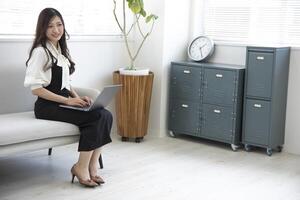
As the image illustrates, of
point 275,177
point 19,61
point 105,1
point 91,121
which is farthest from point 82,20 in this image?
point 275,177

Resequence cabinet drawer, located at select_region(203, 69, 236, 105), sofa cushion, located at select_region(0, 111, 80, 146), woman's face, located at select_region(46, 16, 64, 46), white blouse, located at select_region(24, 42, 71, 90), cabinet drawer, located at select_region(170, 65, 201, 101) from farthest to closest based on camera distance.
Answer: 1. cabinet drawer, located at select_region(170, 65, 201, 101)
2. cabinet drawer, located at select_region(203, 69, 236, 105)
3. woman's face, located at select_region(46, 16, 64, 46)
4. white blouse, located at select_region(24, 42, 71, 90)
5. sofa cushion, located at select_region(0, 111, 80, 146)

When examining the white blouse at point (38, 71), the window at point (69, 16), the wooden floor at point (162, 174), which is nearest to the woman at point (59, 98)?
the white blouse at point (38, 71)

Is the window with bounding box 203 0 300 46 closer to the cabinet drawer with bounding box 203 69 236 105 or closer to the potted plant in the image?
the cabinet drawer with bounding box 203 69 236 105

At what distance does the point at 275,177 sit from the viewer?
374cm

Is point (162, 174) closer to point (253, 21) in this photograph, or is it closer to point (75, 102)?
point (75, 102)

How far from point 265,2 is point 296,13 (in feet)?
1.06

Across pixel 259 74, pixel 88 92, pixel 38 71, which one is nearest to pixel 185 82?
pixel 259 74

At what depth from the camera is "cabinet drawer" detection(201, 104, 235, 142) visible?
4.48m

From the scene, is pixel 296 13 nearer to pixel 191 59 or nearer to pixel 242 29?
pixel 242 29

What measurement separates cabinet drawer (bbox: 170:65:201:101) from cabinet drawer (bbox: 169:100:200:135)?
0.23ft

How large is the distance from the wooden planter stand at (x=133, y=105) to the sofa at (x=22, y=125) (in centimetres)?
75

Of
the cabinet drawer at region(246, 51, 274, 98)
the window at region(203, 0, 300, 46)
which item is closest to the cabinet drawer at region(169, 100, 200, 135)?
the cabinet drawer at region(246, 51, 274, 98)

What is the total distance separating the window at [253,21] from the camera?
443 centimetres

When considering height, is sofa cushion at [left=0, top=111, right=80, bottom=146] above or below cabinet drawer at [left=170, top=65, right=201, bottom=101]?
below
